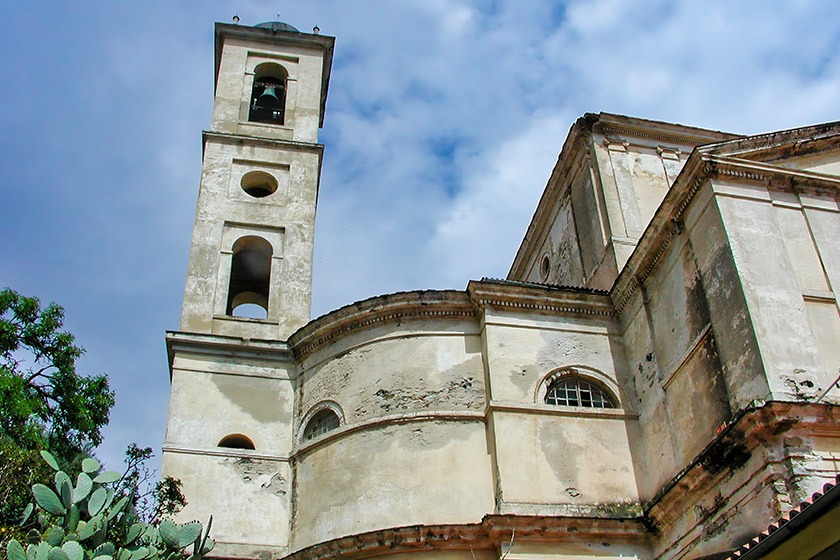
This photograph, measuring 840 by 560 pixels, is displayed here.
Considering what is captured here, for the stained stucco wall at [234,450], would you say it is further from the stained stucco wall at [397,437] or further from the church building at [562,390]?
the stained stucco wall at [397,437]

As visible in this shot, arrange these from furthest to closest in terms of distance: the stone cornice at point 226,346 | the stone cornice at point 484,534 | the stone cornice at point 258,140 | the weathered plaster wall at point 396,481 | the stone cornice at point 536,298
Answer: the stone cornice at point 258,140 < the stone cornice at point 226,346 < the stone cornice at point 536,298 < the weathered plaster wall at point 396,481 < the stone cornice at point 484,534

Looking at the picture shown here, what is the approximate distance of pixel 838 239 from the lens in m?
13.5

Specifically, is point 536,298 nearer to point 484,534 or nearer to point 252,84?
point 484,534

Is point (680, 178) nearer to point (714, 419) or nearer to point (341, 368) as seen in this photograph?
point (714, 419)

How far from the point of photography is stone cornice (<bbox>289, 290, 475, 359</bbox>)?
15805 mm

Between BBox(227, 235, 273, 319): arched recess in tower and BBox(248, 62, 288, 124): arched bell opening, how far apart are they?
4.26 meters

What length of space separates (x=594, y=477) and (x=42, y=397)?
12.5 meters

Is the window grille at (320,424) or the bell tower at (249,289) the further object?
the window grille at (320,424)

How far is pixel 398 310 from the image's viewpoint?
15938 millimetres

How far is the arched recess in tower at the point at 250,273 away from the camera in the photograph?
63.8ft

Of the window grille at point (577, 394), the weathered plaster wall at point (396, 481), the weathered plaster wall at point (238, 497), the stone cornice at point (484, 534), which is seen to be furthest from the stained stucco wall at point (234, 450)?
the window grille at point (577, 394)

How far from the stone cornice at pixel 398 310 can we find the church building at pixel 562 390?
0.04 metres

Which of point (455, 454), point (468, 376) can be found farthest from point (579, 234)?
point (455, 454)

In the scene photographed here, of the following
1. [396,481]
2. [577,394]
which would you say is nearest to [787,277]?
[577,394]
